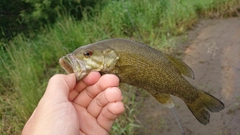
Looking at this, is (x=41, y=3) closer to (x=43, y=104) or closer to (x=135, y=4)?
(x=135, y=4)

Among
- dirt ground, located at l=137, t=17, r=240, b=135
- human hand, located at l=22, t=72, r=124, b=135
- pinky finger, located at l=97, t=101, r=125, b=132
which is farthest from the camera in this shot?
dirt ground, located at l=137, t=17, r=240, b=135

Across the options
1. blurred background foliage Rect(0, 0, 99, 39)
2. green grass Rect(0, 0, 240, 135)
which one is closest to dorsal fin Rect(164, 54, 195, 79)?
green grass Rect(0, 0, 240, 135)

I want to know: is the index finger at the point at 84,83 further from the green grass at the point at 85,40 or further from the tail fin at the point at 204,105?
the green grass at the point at 85,40

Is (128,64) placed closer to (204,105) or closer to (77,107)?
(77,107)

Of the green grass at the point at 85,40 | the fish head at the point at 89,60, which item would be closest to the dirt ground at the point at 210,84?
the green grass at the point at 85,40

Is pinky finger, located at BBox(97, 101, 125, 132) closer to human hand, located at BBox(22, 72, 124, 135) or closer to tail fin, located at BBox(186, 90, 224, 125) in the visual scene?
human hand, located at BBox(22, 72, 124, 135)

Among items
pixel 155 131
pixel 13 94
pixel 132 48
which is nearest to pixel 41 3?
pixel 13 94
